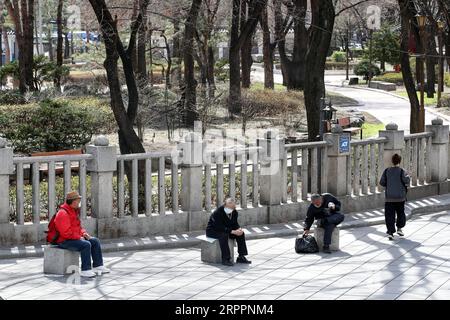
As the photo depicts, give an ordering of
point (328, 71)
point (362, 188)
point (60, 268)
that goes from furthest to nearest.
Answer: point (328, 71)
point (362, 188)
point (60, 268)

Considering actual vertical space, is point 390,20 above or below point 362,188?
above

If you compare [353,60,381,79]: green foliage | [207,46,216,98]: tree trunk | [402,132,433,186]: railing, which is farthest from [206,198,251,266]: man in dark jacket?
[353,60,381,79]: green foliage

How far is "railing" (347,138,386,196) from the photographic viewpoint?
802 inches

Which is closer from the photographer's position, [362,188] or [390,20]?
[362,188]

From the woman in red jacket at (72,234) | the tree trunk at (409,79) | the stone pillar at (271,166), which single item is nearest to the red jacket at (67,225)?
the woman in red jacket at (72,234)

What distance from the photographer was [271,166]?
61.8ft

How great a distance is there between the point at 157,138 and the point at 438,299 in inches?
887

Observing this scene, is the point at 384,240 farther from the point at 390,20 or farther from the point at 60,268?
the point at 390,20

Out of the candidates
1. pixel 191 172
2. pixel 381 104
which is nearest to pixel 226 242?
pixel 191 172

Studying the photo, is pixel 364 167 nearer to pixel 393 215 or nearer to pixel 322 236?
pixel 393 215

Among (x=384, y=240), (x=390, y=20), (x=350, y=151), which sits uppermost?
(x=390, y=20)

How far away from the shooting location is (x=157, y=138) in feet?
114
